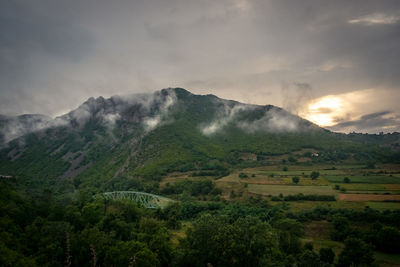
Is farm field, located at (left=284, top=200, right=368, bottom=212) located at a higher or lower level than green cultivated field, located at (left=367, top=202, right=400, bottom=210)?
lower

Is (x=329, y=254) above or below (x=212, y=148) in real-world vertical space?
below

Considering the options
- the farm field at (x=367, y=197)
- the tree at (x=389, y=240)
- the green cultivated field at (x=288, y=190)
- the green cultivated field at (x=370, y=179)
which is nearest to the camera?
the tree at (x=389, y=240)

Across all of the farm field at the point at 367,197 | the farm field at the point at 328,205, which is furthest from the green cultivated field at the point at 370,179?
the farm field at the point at 328,205

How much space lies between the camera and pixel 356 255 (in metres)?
41.0

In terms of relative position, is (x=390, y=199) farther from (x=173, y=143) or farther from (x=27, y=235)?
(x=173, y=143)

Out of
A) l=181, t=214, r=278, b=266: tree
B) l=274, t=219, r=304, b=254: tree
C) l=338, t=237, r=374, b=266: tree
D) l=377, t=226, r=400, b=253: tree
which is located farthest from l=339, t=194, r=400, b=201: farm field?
l=181, t=214, r=278, b=266: tree

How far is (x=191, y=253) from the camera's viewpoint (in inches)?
1481

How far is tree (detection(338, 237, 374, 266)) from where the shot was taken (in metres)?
39.7

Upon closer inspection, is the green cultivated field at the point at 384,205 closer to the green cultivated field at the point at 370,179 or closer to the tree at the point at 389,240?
the tree at the point at 389,240

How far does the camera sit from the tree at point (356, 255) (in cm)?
3966

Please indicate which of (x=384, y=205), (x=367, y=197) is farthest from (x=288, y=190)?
(x=384, y=205)

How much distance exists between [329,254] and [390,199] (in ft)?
151

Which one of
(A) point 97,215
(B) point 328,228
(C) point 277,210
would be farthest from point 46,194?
(B) point 328,228

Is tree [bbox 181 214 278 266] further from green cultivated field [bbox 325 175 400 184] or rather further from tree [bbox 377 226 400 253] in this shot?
green cultivated field [bbox 325 175 400 184]
